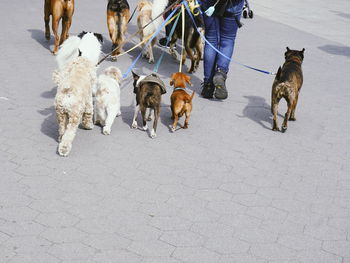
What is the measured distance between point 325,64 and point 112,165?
6858 millimetres

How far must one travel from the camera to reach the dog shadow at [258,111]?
7.51 metres

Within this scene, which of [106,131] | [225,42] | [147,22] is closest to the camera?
[106,131]

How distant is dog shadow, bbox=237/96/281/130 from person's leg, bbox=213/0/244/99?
460 mm

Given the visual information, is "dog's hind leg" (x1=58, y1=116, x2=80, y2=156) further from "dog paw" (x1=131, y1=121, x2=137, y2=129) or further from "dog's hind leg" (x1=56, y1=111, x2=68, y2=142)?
"dog paw" (x1=131, y1=121, x2=137, y2=129)

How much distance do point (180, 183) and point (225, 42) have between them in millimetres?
3352

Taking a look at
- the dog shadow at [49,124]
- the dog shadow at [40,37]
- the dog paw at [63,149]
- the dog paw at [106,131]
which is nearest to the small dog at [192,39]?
the dog shadow at [40,37]

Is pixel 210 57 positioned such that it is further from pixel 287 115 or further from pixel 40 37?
pixel 40 37

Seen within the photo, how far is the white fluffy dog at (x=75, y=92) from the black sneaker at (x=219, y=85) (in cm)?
201

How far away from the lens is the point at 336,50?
40.7 feet

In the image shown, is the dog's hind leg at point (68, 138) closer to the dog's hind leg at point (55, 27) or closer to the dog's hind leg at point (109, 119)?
the dog's hind leg at point (109, 119)

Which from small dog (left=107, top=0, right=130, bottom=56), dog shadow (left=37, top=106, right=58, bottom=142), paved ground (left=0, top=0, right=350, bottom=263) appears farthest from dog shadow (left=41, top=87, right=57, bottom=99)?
small dog (left=107, top=0, right=130, bottom=56)

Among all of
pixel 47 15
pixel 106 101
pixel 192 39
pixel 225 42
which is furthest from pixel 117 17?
pixel 106 101

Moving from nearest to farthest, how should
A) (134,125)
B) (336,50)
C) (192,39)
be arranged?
1. (134,125)
2. (192,39)
3. (336,50)

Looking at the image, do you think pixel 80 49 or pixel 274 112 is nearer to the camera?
pixel 80 49
